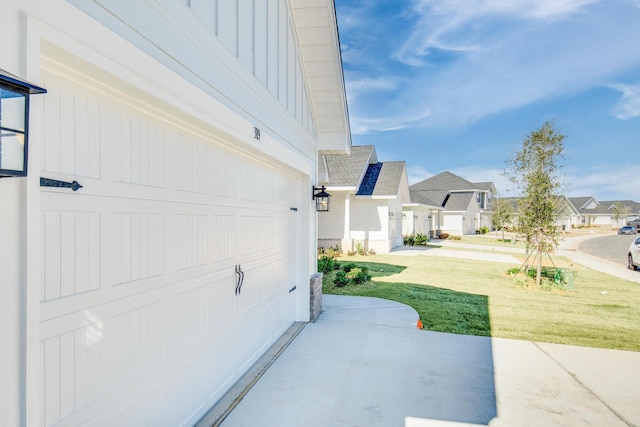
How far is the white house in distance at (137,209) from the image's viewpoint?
1.50 m

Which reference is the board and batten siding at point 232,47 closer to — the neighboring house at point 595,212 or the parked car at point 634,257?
the parked car at point 634,257

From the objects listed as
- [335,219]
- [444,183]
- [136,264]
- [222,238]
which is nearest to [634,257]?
[335,219]

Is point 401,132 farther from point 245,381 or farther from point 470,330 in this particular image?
point 245,381

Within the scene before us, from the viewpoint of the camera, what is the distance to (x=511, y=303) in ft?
26.6

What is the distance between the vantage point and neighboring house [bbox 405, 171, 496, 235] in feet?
112

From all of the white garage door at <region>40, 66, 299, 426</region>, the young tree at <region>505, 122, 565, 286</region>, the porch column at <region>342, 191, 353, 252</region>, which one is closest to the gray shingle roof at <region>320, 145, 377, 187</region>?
the porch column at <region>342, 191, 353, 252</region>

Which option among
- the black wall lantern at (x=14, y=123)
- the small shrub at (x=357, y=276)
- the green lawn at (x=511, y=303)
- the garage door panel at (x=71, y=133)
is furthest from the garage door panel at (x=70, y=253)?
the small shrub at (x=357, y=276)

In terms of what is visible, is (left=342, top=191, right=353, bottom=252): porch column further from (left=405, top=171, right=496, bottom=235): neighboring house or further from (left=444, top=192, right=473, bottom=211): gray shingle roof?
(left=444, top=192, right=473, bottom=211): gray shingle roof

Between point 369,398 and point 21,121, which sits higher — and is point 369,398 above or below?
below

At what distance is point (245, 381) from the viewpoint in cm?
400

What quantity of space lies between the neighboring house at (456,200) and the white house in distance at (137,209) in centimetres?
2225

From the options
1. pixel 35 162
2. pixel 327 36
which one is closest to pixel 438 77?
pixel 327 36

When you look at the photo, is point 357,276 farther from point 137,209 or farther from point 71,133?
point 71,133

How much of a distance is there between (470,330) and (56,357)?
5862 mm
